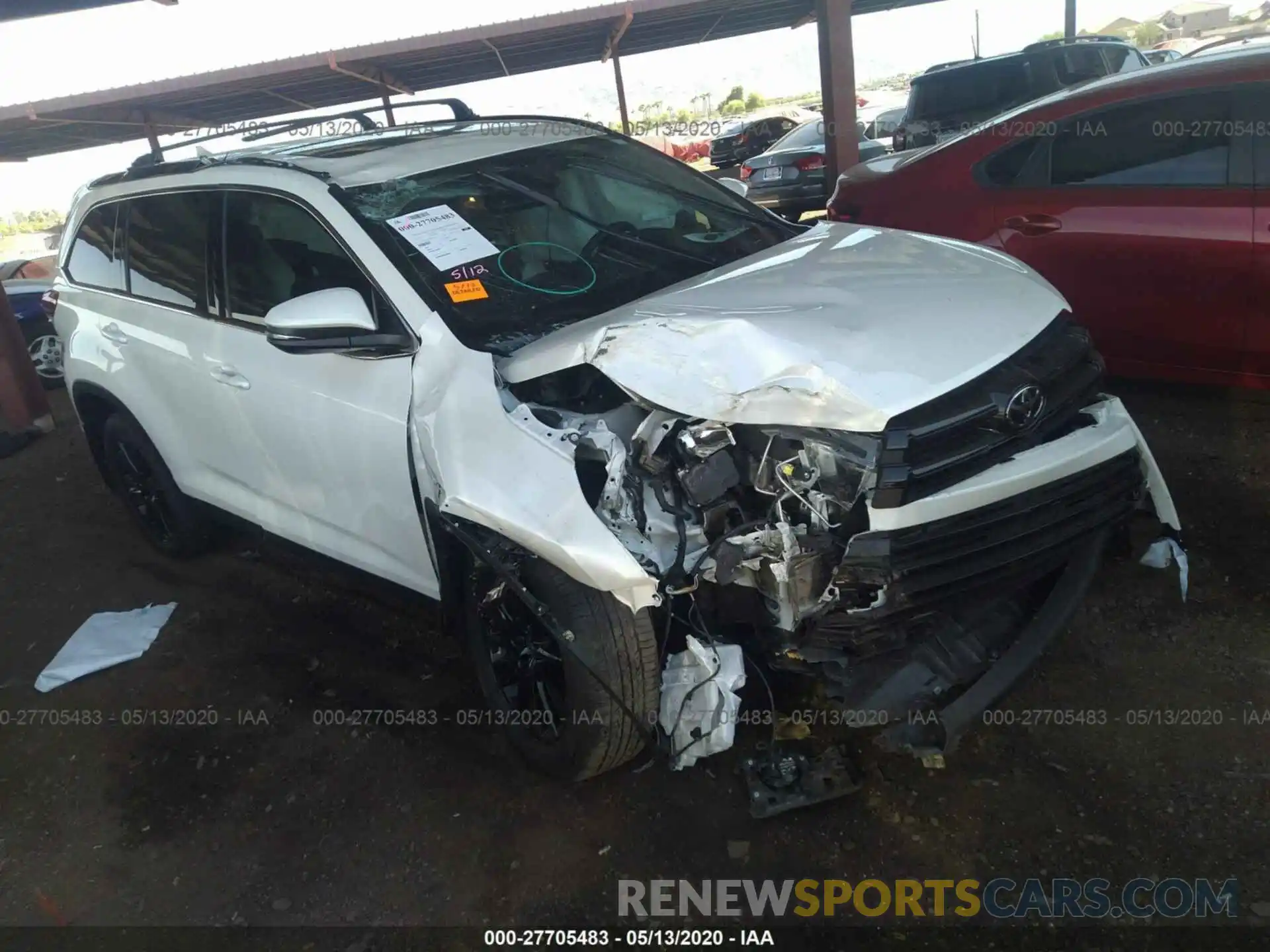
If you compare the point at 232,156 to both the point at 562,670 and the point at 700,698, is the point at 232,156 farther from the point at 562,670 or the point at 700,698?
the point at 700,698

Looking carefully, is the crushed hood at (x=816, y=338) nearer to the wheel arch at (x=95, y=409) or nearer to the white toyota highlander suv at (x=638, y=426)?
the white toyota highlander suv at (x=638, y=426)

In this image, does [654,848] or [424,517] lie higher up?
[424,517]

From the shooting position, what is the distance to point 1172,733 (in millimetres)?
2525

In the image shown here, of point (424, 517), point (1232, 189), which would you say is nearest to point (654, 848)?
point (424, 517)

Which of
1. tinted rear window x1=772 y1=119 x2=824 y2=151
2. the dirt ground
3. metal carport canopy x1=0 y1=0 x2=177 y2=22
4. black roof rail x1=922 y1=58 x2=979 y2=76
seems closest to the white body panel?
the dirt ground

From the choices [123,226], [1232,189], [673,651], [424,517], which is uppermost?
[123,226]

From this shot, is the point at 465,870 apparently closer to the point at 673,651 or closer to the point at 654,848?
the point at 654,848

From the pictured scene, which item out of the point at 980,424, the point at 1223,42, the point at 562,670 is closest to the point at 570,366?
the point at 562,670

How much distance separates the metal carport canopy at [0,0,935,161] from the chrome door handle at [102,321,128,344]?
7.53 metres

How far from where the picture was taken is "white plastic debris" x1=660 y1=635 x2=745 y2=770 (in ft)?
7.68

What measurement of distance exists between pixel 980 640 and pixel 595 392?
1240 millimetres

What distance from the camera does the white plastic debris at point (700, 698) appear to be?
2.34 m

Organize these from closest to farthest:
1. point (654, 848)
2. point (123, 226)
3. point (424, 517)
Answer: point (654, 848)
point (424, 517)
point (123, 226)

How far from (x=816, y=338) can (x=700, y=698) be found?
3.24ft
